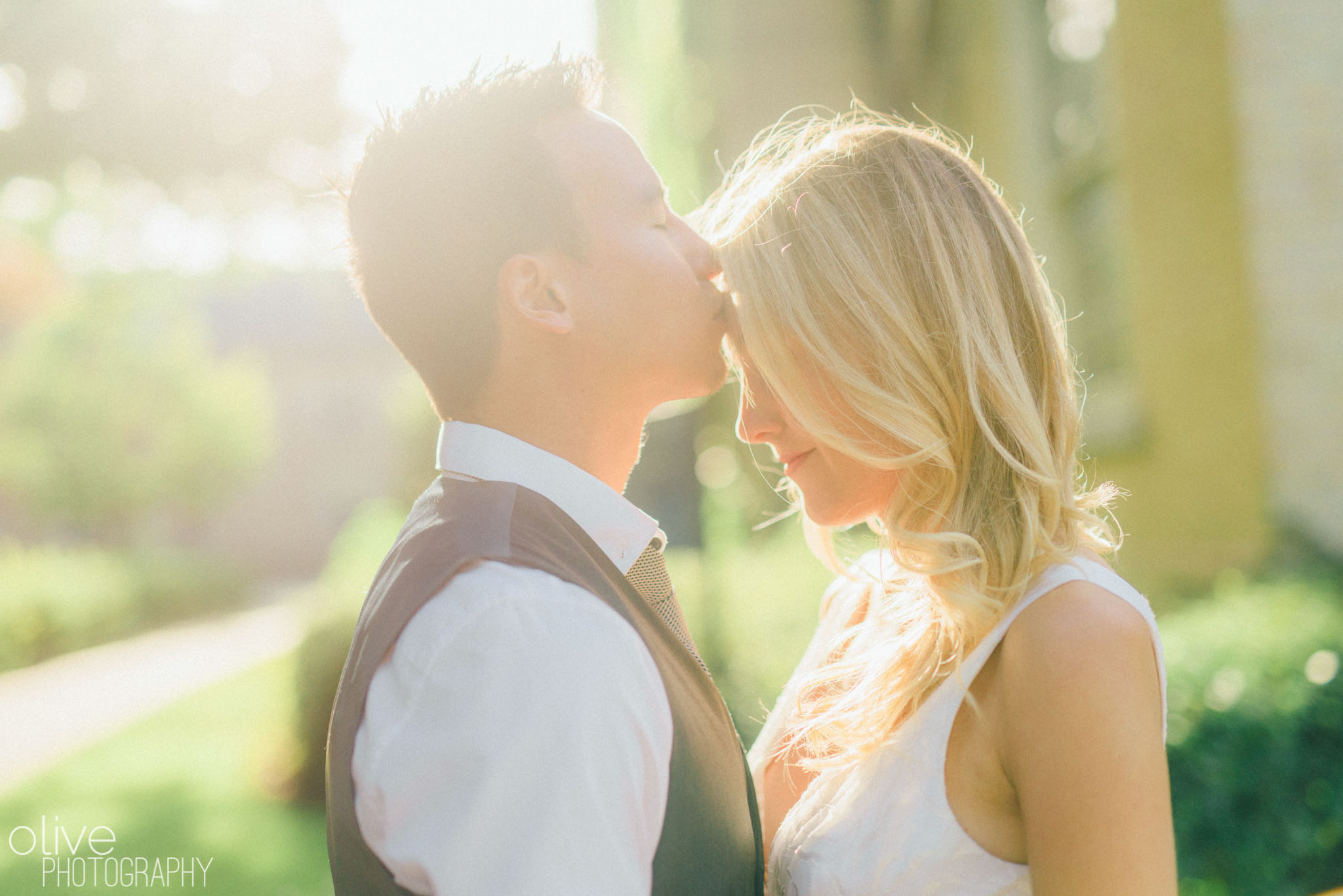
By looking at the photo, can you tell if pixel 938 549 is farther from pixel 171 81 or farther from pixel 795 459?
pixel 171 81

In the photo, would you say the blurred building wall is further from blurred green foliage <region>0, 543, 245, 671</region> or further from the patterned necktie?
blurred green foliage <region>0, 543, 245, 671</region>

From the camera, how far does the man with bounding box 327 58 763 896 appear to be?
1270 millimetres

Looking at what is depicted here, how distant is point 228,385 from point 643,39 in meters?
26.2

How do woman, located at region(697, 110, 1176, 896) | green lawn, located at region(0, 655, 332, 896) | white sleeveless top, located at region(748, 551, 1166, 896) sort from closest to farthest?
woman, located at region(697, 110, 1176, 896) < white sleeveless top, located at region(748, 551, 1166, 896) < green lawn, located at region(0, 655, 332, 896)

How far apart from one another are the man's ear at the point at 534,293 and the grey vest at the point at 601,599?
36 centimetres

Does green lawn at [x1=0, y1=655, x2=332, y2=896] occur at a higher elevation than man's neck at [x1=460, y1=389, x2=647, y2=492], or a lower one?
lower

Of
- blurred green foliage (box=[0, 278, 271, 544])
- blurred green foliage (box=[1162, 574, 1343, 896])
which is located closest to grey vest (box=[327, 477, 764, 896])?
blurred green foliage (box=[1162, 574, 1343, 896])

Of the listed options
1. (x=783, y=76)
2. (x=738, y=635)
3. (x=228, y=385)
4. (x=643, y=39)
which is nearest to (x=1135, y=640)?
(x=738, y=635)

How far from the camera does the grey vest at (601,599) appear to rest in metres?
Answer: 1.42

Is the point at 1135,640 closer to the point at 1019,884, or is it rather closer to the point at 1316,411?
the point at 1019,884

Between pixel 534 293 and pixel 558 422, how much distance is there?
248 millimetres

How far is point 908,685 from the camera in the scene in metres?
1.85

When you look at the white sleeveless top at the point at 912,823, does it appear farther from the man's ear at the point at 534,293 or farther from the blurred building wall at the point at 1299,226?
the blurred building wall at the point at 1299,226

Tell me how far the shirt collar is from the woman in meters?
0.46
